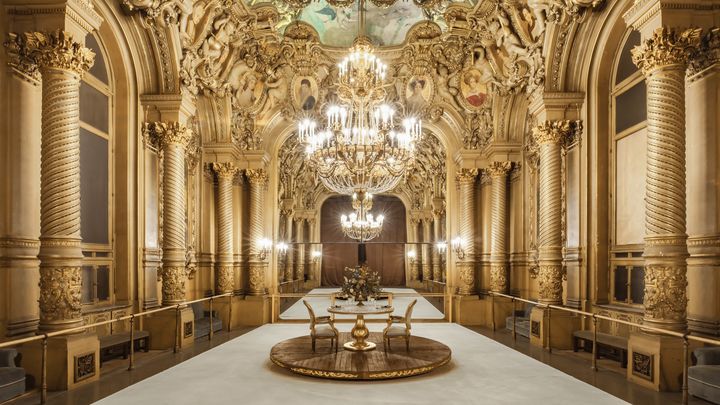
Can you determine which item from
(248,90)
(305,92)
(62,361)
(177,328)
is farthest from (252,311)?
(62,361)

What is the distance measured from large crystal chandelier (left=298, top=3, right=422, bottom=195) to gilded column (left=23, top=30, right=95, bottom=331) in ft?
12.9

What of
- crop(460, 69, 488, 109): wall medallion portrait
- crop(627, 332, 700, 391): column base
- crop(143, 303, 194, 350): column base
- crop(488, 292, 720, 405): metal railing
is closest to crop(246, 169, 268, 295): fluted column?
crop(143, 303, 194, 350): column base

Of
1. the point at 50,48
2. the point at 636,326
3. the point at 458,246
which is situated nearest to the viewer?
the point at 50,48

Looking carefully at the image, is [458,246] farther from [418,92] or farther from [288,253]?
[288,253]

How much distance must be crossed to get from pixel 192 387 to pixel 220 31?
22.5ft

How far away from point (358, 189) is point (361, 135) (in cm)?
108

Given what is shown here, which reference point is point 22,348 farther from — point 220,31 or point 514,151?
point 514,151

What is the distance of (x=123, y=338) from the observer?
834 cm

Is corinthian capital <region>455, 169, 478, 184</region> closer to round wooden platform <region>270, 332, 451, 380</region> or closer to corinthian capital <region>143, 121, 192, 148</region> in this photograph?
round wooden platform <region>270, 332, 451, 380</region>

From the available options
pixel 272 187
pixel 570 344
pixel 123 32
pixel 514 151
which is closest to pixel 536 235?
pixel 514 151

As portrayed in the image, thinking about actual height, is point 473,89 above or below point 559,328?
above

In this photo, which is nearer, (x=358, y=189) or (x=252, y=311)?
(x=358, y=189)

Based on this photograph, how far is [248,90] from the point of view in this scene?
13930mm

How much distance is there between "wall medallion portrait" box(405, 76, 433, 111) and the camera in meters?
14.4
